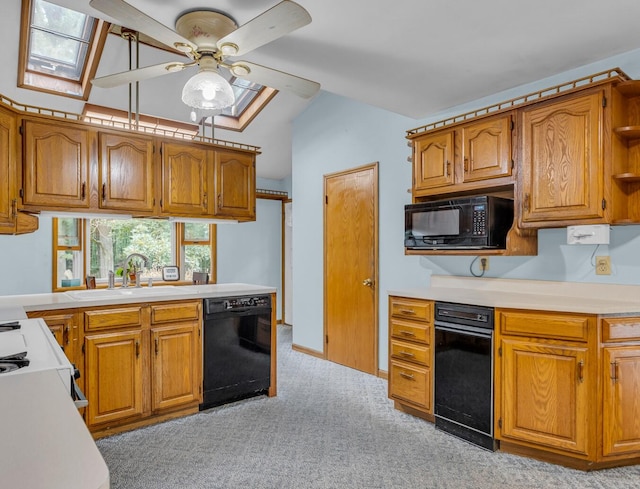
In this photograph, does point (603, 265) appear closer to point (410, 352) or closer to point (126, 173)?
point (410, 352)

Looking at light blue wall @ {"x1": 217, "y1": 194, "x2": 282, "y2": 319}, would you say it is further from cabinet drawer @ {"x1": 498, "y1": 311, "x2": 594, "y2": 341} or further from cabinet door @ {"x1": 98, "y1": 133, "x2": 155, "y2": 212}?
cabinet drawer @ {"x1": 498, "y1": 311, "x2": 594, "y2": 341}

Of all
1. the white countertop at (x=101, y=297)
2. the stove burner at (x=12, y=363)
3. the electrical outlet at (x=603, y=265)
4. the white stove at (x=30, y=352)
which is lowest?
the white stove at (x=30, y=352)

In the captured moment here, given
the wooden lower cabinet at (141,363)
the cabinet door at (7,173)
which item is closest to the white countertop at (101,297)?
the wooden lower cabinet at (141,363)

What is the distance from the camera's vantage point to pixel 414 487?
83.0 inches

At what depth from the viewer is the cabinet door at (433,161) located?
3.07 m

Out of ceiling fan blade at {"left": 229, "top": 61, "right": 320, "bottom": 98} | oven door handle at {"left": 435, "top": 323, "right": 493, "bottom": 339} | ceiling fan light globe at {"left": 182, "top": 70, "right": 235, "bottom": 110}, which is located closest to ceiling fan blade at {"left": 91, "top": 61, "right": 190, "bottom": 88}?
ceiling fan light globe at {"left": 182, "top": 70, "right": 235, "bottom": 110}

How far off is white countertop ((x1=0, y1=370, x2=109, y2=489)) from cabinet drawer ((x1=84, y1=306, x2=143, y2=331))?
158 cm

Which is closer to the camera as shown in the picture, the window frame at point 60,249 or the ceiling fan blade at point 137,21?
the ceiling fan blade at point 137,21

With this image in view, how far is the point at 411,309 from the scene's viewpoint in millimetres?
2955

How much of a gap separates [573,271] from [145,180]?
3020 mm

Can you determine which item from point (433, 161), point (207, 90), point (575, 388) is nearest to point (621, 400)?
point (575, 388)

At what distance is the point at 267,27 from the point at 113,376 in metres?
2.28

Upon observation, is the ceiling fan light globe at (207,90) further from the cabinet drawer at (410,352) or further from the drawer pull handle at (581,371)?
the drawer pull handle at (581,371)

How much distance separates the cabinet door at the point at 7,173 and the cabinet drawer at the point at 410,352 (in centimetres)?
266
